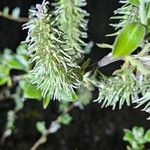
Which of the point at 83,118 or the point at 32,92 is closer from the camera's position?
the point at 32,92

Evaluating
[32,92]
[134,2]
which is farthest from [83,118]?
[134,2]

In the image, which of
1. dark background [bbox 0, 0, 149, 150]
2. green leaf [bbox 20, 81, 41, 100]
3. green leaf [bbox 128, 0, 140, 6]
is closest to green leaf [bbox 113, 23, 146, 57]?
green leaf [bbox 128, 0, 140, 6]

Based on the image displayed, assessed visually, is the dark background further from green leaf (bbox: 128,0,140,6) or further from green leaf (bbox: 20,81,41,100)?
green leaf (bbox: 128,0,140,6)

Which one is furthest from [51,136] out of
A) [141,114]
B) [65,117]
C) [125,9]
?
[125,9]

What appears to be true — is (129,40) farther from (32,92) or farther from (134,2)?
(32,92)

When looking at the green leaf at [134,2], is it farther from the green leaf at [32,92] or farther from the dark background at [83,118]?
the dark background at [83,118]
